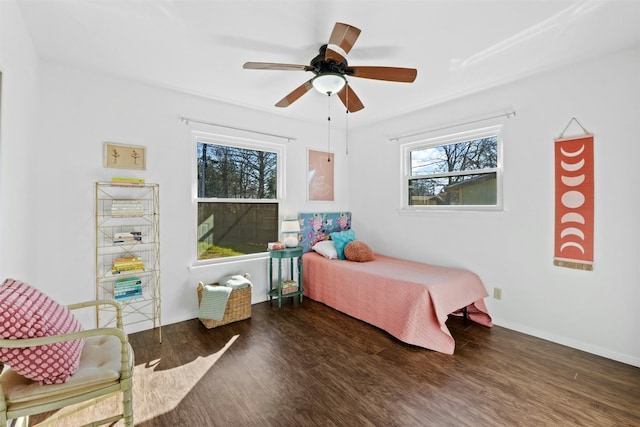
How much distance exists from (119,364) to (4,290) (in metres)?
0.59

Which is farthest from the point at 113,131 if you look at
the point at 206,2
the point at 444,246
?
the point at 444,246

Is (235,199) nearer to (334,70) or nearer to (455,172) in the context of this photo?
(334,70)

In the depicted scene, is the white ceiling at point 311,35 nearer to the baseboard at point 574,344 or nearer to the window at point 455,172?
the window at point 455,172

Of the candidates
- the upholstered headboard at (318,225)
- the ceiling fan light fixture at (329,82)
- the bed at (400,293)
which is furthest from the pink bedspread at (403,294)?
the ceiling fan light fixture at (329,82)

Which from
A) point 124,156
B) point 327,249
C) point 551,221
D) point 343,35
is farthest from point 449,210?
point 124,156

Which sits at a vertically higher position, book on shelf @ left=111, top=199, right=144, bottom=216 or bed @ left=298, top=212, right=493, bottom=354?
book on shelf @ left=111, top=199, right=144, bottom=216

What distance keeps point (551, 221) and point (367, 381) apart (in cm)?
220

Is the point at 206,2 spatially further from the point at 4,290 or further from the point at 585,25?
the point at 585,25

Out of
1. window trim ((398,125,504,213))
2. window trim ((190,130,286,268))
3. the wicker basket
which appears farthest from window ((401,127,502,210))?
the wicker basket

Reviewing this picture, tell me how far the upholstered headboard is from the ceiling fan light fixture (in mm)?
2058

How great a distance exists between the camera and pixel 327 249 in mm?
3836

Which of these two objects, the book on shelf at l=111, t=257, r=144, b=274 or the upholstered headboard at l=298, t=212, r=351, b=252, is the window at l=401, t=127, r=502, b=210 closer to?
the upholstered headboard at l=298, t=212, r=351, b=252

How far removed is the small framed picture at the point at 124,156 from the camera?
2.63m

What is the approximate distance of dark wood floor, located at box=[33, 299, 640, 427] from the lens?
1.69 meters
